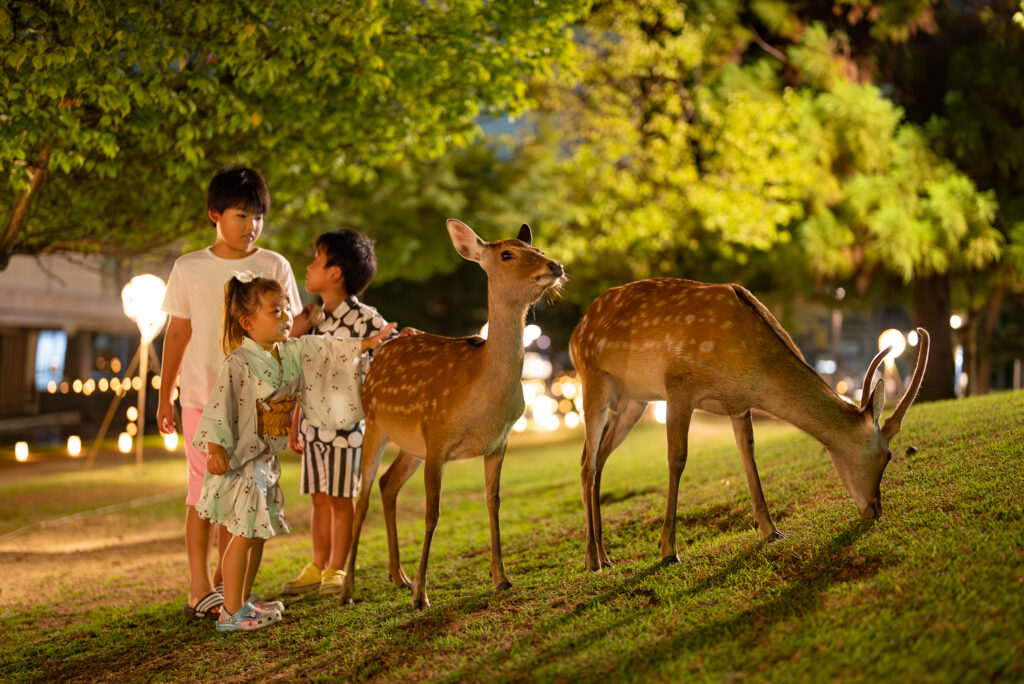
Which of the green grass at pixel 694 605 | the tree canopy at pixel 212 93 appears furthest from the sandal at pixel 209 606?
the tree canopy at pixel 212 93

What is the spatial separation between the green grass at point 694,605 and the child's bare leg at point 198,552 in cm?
25

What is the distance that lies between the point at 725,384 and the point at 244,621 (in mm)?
3022

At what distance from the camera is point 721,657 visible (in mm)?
3760

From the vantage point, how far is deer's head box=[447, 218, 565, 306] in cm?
500

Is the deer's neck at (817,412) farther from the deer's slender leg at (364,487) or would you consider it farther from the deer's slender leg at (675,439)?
the deer's slender leg at (364,487)

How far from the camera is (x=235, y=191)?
19.7ft

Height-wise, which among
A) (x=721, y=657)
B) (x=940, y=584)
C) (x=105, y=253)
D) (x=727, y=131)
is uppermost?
(x=727, y=131)

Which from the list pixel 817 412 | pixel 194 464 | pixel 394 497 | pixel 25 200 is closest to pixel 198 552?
pixel 194 464

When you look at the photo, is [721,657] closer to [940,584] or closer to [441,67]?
[940,584]

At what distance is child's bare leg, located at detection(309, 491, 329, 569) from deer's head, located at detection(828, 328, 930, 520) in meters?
3.27

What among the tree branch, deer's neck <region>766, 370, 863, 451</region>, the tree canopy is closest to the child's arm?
the tree canopy

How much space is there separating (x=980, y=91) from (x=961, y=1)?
2.03m

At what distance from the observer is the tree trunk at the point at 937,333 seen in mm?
15180

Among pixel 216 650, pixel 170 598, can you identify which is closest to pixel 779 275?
pixel 170 598
